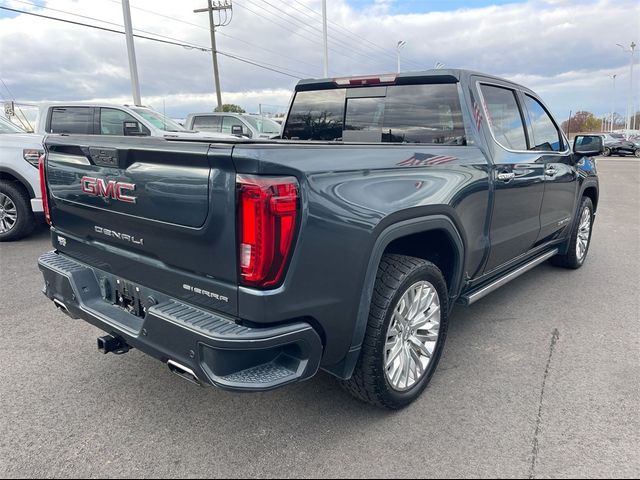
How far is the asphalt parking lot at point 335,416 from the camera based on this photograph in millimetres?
2365

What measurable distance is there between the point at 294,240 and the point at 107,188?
3.63 feet

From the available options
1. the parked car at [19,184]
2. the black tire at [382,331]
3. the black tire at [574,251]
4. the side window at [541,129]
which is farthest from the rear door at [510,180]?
the parked car at [19,184]

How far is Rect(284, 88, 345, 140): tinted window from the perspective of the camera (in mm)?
4164

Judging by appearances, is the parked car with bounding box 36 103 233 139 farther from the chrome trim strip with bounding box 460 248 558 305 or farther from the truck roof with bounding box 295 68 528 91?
the chrome trim strip with bounding box 460 248 558 305

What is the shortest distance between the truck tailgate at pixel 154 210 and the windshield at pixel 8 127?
5.35m

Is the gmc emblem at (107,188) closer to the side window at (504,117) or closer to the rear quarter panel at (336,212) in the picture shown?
the rear quarter panel at (336,212)

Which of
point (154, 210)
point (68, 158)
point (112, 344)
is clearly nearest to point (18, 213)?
point (68, 158)

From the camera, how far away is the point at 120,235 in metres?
2.56

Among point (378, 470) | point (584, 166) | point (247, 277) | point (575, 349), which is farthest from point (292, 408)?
point (584, 166)

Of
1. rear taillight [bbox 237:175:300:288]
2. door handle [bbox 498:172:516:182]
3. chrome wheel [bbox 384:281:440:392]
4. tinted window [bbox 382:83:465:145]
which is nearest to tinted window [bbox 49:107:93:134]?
tinted window [bbox 382:83:465:145]

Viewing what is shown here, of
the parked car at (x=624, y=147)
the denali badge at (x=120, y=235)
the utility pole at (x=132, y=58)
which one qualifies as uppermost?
the utility pole at (x=132, y=58)

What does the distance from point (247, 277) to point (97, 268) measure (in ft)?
4.00

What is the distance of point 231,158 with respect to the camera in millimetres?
1964

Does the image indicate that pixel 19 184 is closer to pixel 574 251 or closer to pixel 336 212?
pixel 336 212
